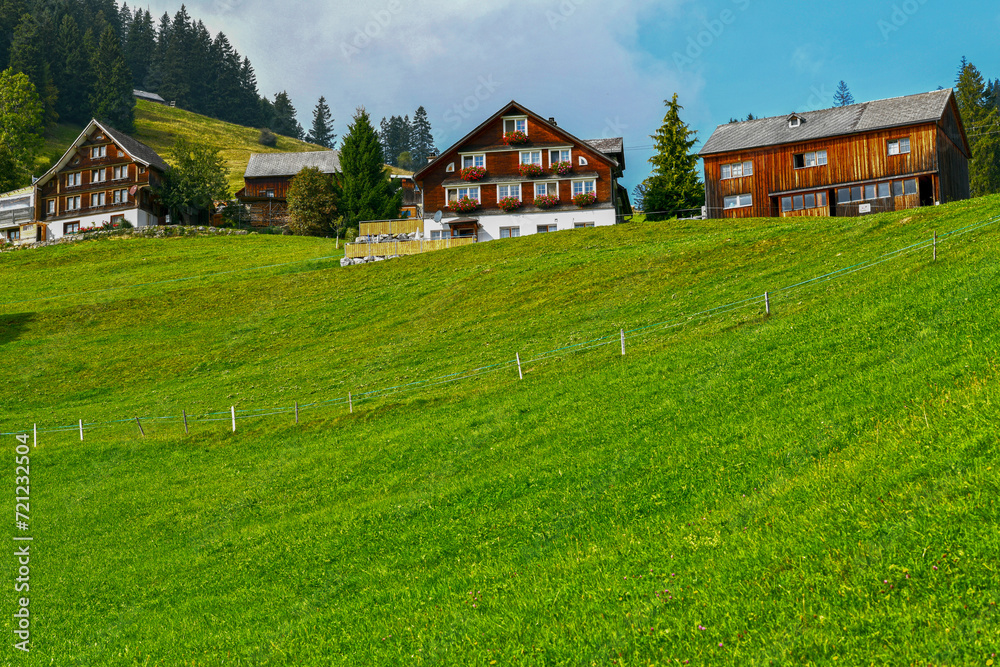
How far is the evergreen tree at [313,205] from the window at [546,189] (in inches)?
1060

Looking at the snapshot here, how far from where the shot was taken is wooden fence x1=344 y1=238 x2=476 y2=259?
5722 cm

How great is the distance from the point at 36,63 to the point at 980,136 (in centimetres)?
17013

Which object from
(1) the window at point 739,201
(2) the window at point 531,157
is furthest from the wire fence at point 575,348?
(2) the window at point 531,157

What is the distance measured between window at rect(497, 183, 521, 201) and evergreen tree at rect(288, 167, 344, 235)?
80.1 ft

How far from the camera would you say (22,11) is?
6555 inches

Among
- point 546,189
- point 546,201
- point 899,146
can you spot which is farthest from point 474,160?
point 899,146

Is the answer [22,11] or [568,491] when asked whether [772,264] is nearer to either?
[568,491]

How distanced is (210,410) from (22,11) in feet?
A: 589

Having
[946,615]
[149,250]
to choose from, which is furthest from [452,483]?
[149,250]

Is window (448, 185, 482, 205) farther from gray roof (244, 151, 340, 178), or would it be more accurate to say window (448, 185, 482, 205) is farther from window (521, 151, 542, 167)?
gray roof (244, 151, 340, 178)

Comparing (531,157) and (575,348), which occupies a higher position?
(531,157)

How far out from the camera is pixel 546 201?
209 ft

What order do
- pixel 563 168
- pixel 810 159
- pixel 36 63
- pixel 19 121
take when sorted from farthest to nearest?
pixel 36 63 < pixel 19 121 < pixel 563 168 < pixel 810 159

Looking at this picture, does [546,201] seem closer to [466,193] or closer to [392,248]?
[466,193]
